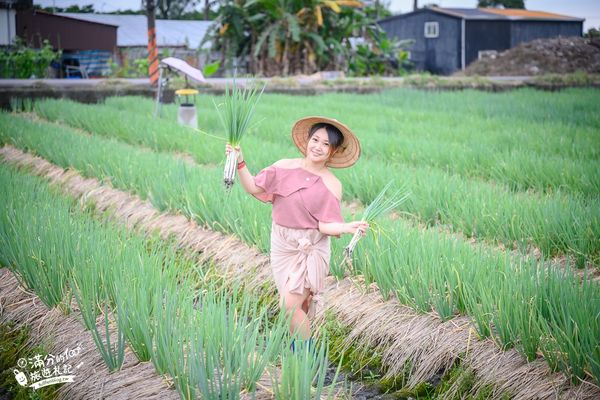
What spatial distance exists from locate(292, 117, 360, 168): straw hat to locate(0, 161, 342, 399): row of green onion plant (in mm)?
633

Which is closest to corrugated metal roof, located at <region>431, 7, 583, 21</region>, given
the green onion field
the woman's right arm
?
the green onion field

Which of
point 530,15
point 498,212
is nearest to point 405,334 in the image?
point 498,212

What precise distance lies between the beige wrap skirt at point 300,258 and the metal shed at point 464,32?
77.2ft

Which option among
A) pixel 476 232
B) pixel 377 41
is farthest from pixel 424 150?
pixel 377 41

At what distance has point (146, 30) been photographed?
24.0 m

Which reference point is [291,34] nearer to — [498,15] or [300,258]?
[498,15]

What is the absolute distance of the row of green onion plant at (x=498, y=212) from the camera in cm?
385

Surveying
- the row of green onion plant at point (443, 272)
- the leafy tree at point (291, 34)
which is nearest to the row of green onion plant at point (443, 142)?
the row of green onion plant at point (443, 272)

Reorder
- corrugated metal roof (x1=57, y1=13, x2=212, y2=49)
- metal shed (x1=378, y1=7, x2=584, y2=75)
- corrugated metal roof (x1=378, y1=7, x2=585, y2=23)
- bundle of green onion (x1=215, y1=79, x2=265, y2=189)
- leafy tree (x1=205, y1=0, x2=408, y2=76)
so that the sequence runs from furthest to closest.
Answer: metal shed (x1=378, y1=7, x2=584, y2=75), corrugated metal roof (x1=378, y1=7, x2=585, y2=23), corrugated metal roof (x1=57, y1=13, x2=212, y2=49), leafy tree (x1=205, y1=0, x2=408, y2=76), bundle of green onion (x1=215, y1=79, x2=265, y2=189)

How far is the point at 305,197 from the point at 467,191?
7.70ft

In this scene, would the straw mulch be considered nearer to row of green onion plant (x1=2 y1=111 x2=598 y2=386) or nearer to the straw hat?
row of green onion plant (x1=2 y1=111 x2=598 y2=386)

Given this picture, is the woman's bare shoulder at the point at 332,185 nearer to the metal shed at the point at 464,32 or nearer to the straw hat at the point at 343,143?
the straw hat at the point at 343,143

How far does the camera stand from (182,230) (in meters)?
4.58

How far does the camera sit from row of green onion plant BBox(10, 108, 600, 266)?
3.85 metres
